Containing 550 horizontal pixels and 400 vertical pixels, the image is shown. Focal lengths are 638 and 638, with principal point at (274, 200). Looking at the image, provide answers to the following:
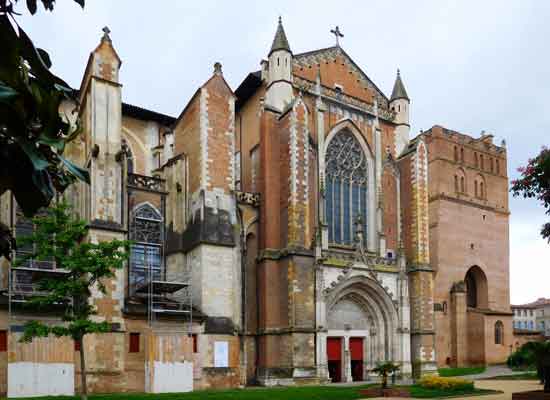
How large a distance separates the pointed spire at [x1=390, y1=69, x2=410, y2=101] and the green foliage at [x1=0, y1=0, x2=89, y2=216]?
133ft

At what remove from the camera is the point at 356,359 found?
36.2 metres

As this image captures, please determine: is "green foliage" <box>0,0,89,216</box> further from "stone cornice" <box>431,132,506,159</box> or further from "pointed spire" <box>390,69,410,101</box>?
"stone cornice" <box>431,132,506,159</box>

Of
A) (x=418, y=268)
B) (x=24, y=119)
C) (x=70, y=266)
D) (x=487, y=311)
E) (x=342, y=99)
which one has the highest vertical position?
(x=342, y=99)

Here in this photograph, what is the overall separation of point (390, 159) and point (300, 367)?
15.4m

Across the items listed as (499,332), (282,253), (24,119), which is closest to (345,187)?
(282,253)

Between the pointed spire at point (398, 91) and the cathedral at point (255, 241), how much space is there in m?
0.15

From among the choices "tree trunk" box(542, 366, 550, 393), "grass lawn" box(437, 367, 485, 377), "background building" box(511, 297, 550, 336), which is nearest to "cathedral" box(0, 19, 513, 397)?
"grass lawn" box(437, 367, 485, 377)

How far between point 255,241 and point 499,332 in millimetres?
24531

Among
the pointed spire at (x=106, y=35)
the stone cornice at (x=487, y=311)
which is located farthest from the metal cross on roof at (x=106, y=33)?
the stone cornice at (x=487, y=311)

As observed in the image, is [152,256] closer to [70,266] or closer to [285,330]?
[285,330]

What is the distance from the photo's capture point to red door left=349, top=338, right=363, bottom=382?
36194 mm

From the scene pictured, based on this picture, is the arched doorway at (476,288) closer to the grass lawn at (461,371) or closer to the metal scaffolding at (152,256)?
the grass lawn at (461,371)

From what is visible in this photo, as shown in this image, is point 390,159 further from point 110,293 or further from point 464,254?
point 110,293

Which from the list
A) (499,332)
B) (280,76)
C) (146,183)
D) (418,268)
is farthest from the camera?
(499,332)
